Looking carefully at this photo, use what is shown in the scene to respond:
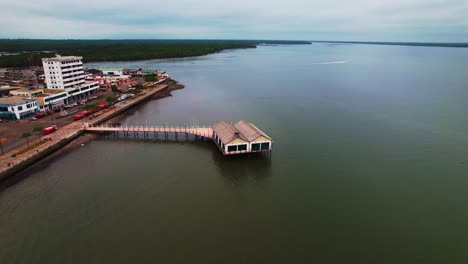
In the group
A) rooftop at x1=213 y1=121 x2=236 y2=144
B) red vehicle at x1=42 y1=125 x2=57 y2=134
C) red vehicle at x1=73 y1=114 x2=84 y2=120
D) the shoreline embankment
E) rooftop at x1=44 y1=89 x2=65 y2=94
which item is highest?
rooftop at x1=44 y1=89 x2=65 y2=94

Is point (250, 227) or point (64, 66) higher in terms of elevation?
point (64, 66)

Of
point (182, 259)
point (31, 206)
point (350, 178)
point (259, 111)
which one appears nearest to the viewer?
point (182, 259)

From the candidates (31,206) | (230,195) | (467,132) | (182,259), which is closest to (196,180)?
(230,195)

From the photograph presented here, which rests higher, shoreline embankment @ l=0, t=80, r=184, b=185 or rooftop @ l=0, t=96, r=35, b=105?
rooftop @ l=0, t=96, r=35, b=105

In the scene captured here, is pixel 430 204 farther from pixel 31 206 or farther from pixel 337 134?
pixel 31 206

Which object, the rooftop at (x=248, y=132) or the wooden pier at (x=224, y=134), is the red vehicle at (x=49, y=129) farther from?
the rooftop at (x=248, y=132)

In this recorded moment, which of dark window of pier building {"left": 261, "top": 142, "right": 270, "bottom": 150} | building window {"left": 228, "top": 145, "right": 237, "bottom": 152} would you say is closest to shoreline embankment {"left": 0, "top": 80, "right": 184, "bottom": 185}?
building window {"left": 228, "top": 145, "right": 237, "bottom": 152}

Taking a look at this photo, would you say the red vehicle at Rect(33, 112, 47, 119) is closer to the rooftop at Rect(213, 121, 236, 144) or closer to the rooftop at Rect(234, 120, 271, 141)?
the rooftop at Rect(213, 121, 236, 144)
